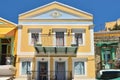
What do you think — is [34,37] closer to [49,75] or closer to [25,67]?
[25,67]

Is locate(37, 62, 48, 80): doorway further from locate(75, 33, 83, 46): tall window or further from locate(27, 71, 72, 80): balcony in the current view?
locate(75, 33, 83, 46): tall window

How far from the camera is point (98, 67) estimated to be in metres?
39.9

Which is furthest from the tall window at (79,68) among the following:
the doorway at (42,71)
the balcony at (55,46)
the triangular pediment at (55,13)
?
the triangular pediment at (55,13)

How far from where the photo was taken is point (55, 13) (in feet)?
128

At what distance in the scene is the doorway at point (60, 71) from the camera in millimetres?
37775

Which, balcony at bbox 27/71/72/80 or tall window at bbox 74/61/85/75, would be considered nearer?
balcony at bbox 27/71/72/80

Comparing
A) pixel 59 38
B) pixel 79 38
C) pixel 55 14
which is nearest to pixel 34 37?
pixel 59 38

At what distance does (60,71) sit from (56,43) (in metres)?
3.06

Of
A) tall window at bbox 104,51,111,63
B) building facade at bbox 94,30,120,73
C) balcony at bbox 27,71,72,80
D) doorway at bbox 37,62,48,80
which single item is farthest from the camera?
tall window at bbox 104,51,111,63

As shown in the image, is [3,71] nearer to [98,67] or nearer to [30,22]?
[30,22]

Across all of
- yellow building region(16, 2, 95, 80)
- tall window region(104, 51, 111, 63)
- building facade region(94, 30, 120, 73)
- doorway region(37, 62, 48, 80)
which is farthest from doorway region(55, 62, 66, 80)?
tall window region(104, 51, 111, 63)

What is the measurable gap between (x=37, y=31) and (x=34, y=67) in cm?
395

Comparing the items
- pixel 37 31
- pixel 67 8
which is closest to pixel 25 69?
pixel 37 31

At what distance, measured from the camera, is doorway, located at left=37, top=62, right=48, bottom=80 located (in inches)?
1481
